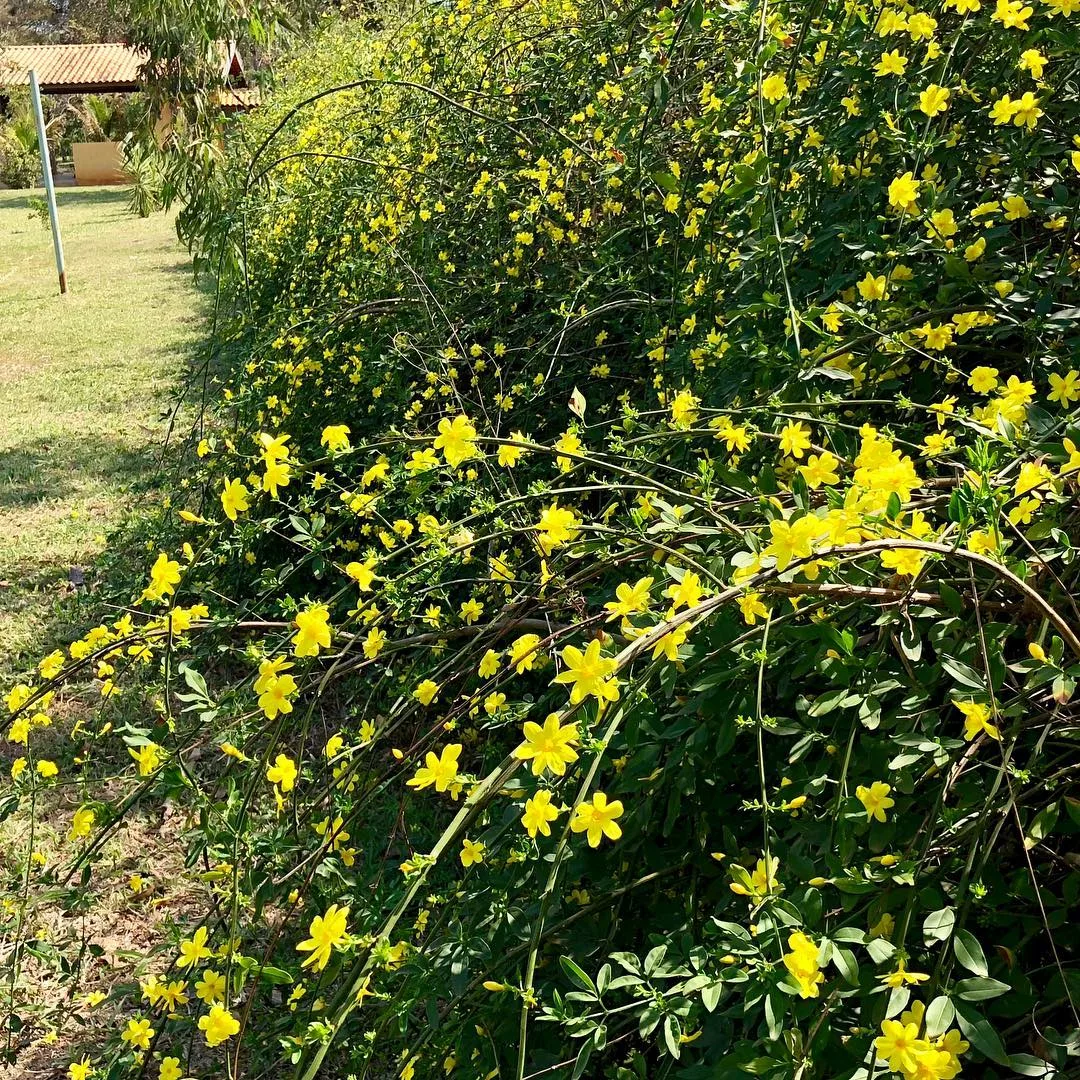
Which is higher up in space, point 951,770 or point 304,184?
point 304,184

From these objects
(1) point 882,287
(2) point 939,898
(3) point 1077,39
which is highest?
(3) point 1077,39

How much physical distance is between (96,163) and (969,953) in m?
26.6

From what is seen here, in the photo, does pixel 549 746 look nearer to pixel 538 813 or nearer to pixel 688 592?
pixel 538 813

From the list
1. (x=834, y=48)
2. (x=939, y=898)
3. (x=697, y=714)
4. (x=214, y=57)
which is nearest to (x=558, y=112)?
(x=834, y=48)

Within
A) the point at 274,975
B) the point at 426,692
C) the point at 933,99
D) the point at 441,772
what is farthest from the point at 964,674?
the point at 933,99

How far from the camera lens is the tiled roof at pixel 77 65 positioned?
25.0 metres

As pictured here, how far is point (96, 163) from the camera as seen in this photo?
23.9 meters

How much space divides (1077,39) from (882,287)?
43 centimetres

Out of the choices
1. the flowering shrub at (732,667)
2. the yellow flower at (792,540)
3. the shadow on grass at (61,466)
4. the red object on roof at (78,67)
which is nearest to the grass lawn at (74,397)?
the shadow on grass at (61,466)

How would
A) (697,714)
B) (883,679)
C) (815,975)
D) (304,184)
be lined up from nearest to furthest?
(815,975)
(883,679)
(697,714)
(304,184)

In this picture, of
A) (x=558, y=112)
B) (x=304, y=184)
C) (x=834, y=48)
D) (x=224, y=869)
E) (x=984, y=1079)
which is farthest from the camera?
(x=304, y=184)

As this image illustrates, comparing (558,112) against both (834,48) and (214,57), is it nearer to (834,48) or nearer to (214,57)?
(834,48)

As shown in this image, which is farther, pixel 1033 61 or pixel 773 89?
pixel 773 89

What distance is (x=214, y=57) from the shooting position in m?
6.01
